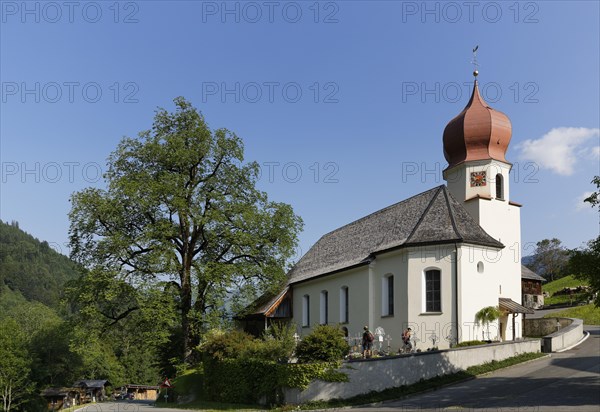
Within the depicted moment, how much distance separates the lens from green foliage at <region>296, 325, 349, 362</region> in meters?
23.4

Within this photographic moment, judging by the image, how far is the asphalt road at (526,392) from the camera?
18344 millimetres

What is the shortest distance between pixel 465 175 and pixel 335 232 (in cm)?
1202

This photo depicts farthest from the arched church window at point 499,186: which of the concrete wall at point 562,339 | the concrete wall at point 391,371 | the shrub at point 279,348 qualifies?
the shrub at point 279,348

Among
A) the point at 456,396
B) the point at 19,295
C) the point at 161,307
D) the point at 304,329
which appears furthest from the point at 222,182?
the point at 19,295

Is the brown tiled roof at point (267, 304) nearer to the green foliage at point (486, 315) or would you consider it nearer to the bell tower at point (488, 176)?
the bell tower at point (488, 176)

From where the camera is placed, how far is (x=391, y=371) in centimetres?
2395

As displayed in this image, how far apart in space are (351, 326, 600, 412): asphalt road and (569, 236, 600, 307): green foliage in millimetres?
3144

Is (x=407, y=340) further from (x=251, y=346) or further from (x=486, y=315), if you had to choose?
(x=251, y=346)

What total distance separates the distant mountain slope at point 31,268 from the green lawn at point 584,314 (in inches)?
4551

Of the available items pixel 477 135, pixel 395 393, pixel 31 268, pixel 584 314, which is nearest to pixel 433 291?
pixel 395 393

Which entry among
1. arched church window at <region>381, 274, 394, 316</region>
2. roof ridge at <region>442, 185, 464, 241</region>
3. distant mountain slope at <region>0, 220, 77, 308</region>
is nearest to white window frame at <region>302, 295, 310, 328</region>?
arched church window at <region>381, 274, 394, 316</region>

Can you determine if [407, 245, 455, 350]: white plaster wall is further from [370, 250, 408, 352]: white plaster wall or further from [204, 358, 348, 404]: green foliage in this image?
[204, 358, 348, 404]: green foliage

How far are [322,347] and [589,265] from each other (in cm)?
968

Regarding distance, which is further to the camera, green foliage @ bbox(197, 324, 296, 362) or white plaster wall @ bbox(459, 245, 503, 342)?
white plaster wall @ bbox(459, 245, 503, 342)
